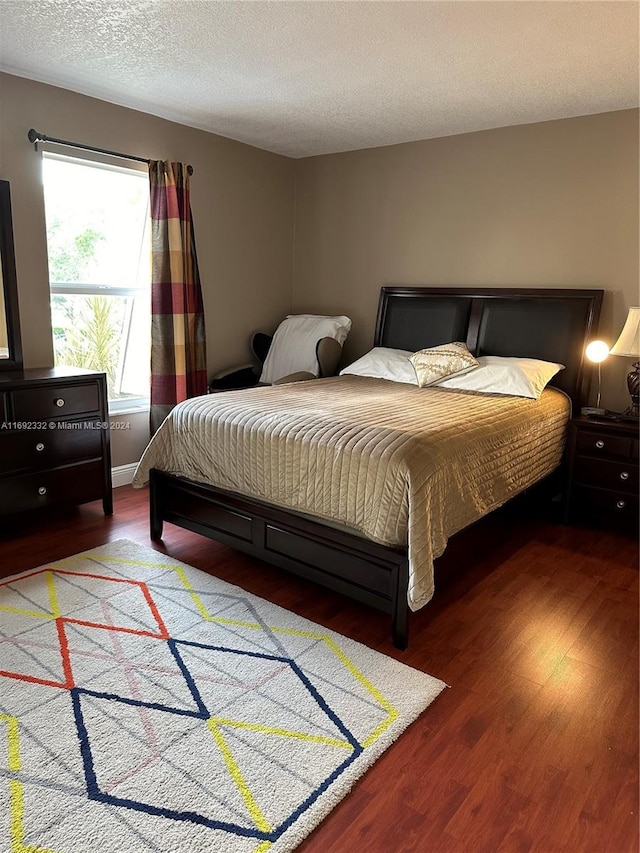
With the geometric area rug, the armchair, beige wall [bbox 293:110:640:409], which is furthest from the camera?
the armchair

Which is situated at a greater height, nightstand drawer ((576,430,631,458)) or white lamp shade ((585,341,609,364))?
white lamp shade ((585,341,609,364))

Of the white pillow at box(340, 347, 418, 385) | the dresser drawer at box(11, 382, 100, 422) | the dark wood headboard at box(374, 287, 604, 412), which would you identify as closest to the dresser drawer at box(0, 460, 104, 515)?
the dresser drawer at box(11, 382, 100, 422)

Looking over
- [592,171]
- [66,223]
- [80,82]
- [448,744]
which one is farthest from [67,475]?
[592,171]

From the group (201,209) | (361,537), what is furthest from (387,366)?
(361,537)

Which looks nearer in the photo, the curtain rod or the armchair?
the curtain rod

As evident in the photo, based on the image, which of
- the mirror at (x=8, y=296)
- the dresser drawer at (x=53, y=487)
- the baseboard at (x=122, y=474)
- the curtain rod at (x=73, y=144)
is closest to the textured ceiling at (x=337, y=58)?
the curtain rod at (x=73, y=144)

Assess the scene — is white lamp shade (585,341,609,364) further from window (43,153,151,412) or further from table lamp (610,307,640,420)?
window (43,153,151,412)

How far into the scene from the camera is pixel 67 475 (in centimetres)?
336

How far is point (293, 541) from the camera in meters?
2.58

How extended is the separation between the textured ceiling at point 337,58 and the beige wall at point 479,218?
21cm

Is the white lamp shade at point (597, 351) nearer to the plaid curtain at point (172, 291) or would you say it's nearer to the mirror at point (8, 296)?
the plaid curtain at point (172, 291)

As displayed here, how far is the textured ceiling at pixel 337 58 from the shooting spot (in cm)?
246

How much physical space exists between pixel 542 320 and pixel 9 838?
145 inches

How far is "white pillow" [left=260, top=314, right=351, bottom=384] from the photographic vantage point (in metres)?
4.51
